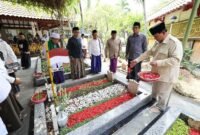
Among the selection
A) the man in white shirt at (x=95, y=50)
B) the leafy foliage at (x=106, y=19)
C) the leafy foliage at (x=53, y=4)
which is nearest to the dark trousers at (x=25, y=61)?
the leafy foliage at (x=53, y=4)

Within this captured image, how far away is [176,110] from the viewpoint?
295cm

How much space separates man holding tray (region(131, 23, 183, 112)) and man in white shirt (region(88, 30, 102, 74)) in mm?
2576

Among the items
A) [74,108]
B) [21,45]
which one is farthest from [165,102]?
[21,45]

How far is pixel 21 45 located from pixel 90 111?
5.48 m

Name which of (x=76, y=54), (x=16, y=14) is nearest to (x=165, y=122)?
(x=76, y=54)

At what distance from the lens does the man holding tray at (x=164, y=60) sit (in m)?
2.41

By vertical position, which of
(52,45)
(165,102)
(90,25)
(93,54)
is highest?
(90,25)

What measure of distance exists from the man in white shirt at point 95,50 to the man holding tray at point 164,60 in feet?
8.45

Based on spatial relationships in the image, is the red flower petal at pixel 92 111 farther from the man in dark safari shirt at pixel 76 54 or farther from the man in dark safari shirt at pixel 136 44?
the man in dark safari shirt at pixel 76 54

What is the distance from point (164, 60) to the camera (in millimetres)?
2443

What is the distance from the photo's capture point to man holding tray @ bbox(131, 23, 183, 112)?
2410mm

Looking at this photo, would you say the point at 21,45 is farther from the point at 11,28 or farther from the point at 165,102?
the point at 165,102

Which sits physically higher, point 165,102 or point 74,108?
point 165,102

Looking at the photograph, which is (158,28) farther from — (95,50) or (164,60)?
(95,50)
